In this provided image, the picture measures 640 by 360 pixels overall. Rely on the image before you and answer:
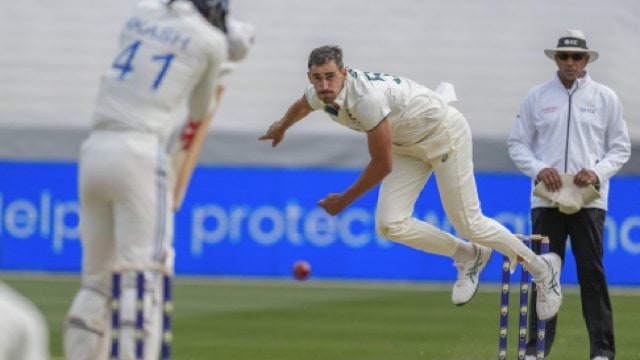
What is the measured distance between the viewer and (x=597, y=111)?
23.0 feet

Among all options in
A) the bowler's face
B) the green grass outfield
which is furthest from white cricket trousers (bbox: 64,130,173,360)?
the green grass outfield

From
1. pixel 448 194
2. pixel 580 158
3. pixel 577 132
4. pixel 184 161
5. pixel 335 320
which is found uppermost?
Answer: pixel 184 161

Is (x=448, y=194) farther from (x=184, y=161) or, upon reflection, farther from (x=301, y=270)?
(x=301, y=270)

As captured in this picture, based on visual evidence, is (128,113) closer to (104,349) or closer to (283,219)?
(104,349)

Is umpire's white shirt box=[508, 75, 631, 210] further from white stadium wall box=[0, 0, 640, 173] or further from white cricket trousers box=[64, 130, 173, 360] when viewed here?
white stadium wall box=[0, 0, 640, 173]

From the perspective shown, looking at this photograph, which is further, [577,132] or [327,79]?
[577,132]

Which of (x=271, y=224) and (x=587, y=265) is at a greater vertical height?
(x=587, y=265)

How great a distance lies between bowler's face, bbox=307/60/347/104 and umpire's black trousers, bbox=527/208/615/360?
1.63 metres

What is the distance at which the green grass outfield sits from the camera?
24.4 feet

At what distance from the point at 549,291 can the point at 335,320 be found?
9.01 ft

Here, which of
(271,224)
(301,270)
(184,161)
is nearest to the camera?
(184,161)

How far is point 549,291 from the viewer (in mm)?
6672

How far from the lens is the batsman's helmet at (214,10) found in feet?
15.5

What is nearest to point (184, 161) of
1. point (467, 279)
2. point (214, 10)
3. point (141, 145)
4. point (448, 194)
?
point (141, 145)
